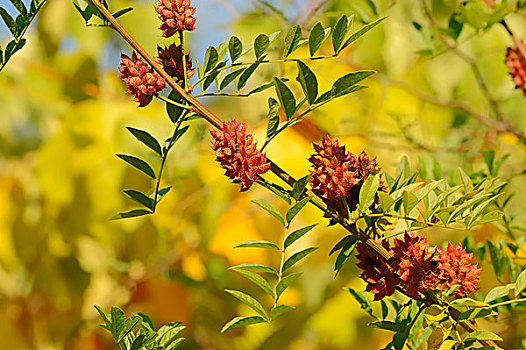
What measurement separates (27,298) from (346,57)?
38 cm

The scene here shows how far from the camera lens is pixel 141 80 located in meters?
0.21

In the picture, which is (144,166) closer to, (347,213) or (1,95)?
(347,213)

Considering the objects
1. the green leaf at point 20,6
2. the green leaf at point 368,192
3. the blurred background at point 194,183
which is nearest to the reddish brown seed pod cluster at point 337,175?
the green leaf at point 368,192

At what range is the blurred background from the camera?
1.62ft

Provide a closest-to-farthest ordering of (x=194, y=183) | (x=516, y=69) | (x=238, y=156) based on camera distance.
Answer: (x=238, y=156)
(x=516, y=69)
(x=194, y=183)

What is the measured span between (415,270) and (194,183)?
0.38m

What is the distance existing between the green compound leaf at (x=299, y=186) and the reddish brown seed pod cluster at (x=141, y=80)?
0.06 meters

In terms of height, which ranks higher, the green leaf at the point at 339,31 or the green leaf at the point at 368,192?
the green leaf at the point at 339,31

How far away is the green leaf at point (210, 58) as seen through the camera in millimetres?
227

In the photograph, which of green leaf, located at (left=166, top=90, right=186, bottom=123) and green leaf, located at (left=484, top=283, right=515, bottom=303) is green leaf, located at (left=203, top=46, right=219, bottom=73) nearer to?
green leaf, located at (left=166, top=90, right=186, bottom=123)

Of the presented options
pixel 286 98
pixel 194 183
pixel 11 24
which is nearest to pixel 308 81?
pixel 286 98

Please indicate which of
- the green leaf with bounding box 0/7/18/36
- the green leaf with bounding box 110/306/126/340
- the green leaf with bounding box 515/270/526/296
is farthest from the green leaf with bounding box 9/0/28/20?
the green leaf with bounding box 515/270/526/296

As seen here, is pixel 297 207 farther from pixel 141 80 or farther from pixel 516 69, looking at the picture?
pixel 516 69

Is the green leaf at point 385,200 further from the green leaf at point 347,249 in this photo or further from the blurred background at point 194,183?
the blurred background at point 194,183
